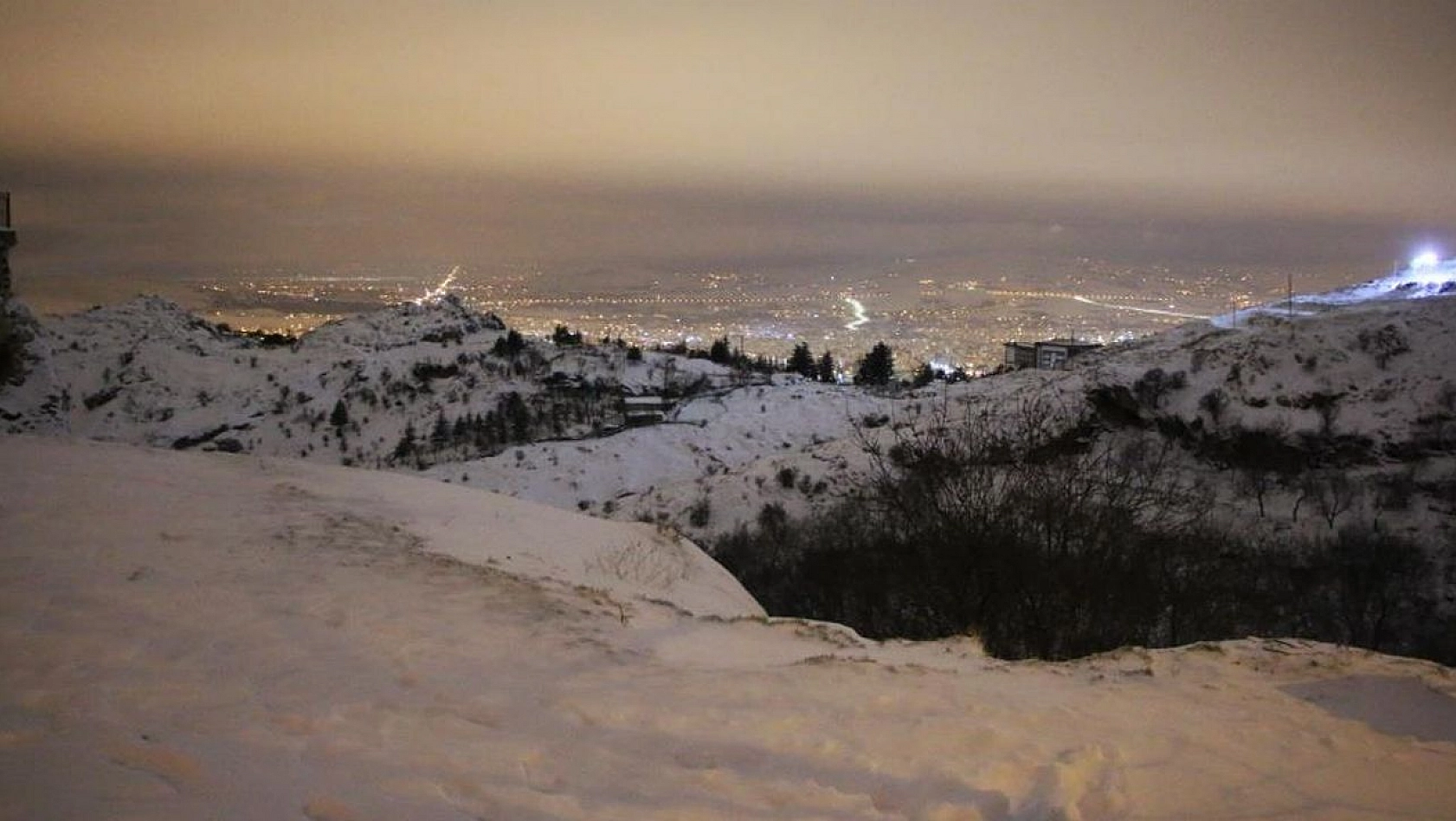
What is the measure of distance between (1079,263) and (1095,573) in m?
121

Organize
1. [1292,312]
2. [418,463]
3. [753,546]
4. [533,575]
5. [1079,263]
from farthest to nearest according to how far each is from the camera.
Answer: [1079,263], [1292,312], [418,463], [753,546], [533,575]

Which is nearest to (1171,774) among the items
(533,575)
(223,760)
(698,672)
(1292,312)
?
(698,672)

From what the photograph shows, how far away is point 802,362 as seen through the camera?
72.5 meters

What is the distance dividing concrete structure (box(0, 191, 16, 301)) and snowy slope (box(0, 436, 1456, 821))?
1053cm

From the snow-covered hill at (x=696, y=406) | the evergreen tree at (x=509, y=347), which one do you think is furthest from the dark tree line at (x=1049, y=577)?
the evergreen tree at (x=509, y=347)

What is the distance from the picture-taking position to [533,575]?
9156 mm

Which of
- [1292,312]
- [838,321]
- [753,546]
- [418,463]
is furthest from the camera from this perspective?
[838,321]

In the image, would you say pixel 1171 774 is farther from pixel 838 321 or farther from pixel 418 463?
pixel 838 321

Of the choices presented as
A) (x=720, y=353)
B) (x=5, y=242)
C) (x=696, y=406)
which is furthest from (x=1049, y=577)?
(x=720, y=353)

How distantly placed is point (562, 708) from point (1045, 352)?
53.0m

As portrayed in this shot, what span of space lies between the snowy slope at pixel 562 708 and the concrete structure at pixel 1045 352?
4457cm

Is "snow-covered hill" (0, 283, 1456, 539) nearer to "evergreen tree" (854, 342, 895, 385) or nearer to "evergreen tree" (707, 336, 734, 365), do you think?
"evergreen tree" (707, 336, 734, 365)

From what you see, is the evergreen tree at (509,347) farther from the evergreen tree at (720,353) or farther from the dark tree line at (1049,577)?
the dark tree line at (1049,577)

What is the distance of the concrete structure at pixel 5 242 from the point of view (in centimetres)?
1608
